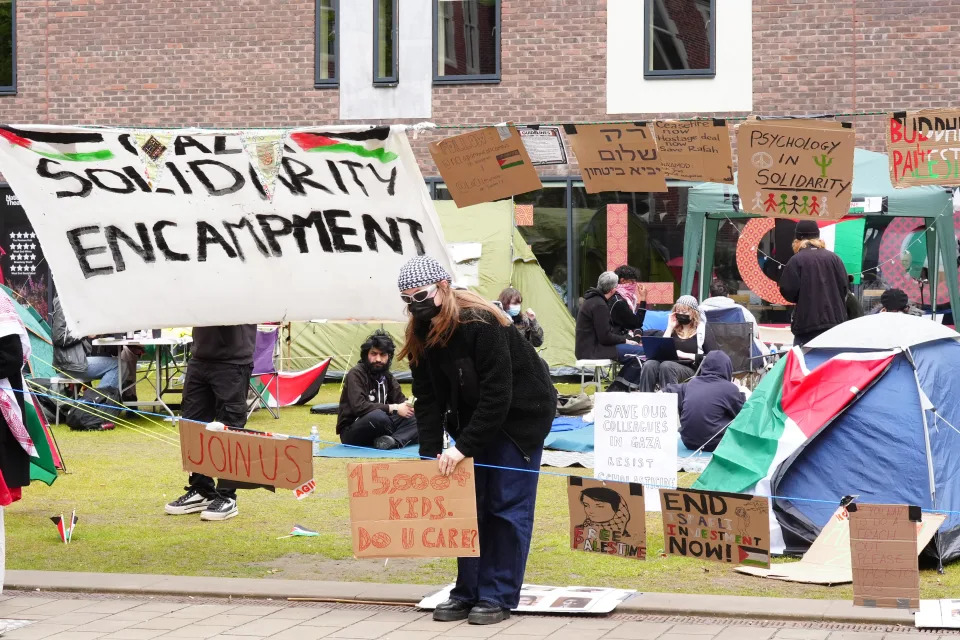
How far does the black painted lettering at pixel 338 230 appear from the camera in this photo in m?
7.41

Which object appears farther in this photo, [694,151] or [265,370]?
[265,370]

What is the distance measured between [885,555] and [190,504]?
492cm

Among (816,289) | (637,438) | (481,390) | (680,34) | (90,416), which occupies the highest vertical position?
(680,34)

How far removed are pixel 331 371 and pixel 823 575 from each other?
38.0 feet

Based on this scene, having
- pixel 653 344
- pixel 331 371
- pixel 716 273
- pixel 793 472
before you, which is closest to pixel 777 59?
pixel 716 273

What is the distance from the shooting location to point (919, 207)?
1567cm

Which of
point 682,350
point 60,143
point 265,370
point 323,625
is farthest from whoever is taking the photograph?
point 265,370

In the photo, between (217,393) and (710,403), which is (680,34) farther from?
(217,393)

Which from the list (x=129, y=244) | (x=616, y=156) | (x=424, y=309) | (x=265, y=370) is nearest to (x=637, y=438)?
(x=616, y=156)

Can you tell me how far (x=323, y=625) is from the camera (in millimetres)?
6191

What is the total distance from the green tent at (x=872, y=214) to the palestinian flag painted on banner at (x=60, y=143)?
999 centimetres

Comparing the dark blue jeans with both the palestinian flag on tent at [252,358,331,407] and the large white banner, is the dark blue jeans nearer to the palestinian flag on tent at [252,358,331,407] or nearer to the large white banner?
the large white banner

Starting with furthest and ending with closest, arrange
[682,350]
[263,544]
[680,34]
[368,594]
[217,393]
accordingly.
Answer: [680,34], [682,350], [217,393], [263,544], [368,594]

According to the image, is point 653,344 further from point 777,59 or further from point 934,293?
point 777,59
